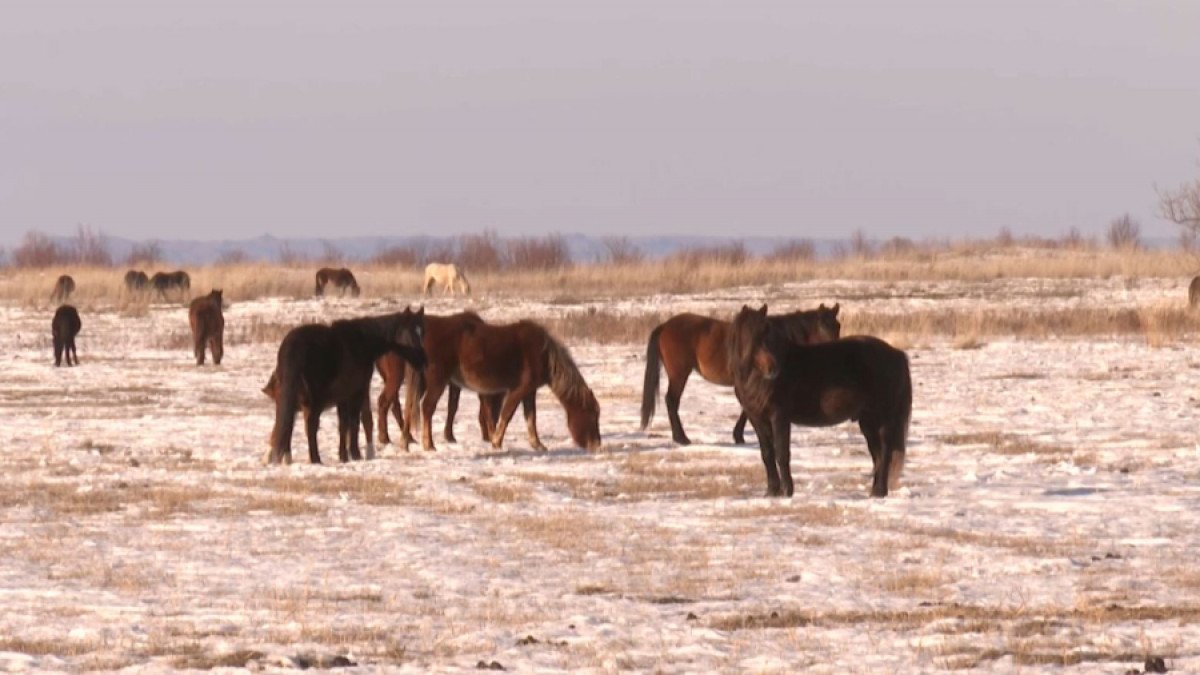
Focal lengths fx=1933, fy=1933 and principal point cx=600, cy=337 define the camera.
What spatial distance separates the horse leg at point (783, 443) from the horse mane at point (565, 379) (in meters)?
4.23

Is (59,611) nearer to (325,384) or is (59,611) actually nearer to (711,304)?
(325,384)

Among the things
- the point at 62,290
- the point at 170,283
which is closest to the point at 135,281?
the point at 170,283

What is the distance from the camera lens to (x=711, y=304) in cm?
4619

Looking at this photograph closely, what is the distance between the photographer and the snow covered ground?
8.33 meters

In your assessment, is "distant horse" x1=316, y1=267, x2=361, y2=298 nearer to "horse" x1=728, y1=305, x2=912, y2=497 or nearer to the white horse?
the white horse

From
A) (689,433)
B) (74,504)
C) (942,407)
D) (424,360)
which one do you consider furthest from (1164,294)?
(74,504)

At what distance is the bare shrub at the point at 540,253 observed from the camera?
71500 millimetres

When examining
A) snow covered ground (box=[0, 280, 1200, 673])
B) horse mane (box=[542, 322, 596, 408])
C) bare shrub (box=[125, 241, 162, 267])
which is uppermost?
bare shrub (box=[125, 241, 162, 267])

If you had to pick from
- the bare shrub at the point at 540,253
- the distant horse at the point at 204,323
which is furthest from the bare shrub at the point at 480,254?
the distant horse at the point at 204,323

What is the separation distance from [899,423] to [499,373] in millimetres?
5022

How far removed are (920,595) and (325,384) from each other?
791cm

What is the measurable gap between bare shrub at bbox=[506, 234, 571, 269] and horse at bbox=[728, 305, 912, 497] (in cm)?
5618

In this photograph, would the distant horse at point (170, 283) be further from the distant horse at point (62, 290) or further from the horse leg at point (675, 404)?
the horse leg at point (675, 404)

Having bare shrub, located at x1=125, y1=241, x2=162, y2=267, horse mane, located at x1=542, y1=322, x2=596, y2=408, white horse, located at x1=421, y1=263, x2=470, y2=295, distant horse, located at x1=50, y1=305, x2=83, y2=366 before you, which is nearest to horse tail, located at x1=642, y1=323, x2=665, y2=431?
horse mane, located at x1=542, y1=322, x2=596, y2=408
